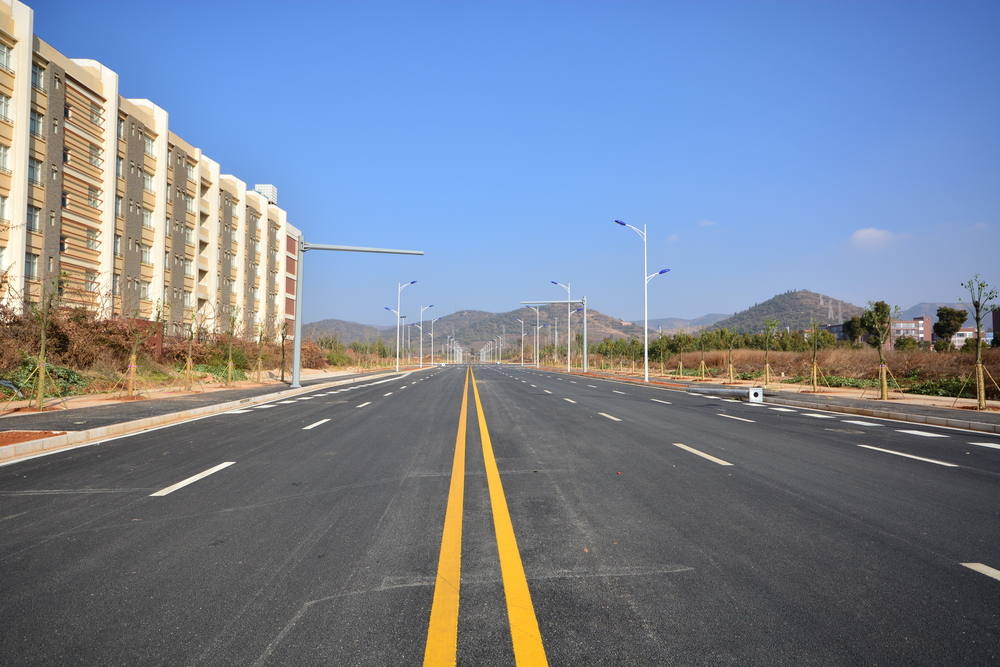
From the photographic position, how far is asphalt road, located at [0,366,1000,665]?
3211 millimetres

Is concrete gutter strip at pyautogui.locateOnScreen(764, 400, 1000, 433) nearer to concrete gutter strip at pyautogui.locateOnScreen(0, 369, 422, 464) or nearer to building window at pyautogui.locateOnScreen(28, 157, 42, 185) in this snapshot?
concrete gutter strip at pyautogui.locateOnScreen(0, 369, 422, 464)

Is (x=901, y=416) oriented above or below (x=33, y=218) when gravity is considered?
below

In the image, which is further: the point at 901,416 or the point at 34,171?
the point at 34,171

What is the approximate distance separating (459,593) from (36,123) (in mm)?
42008

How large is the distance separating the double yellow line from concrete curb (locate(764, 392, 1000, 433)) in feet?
44.2

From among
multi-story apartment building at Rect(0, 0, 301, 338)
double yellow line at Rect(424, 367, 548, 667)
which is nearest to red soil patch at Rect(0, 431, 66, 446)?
double yellow line at Rect(424, 367, 548, 667)

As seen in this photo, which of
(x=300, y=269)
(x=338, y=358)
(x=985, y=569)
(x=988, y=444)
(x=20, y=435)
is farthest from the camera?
A: (x=338, y=358)

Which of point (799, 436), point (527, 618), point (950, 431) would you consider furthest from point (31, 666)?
point (950, 431)

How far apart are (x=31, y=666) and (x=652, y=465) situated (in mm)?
7190

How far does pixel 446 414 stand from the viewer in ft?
54.0

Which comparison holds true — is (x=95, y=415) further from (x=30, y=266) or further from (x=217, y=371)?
(x=30, y=266)

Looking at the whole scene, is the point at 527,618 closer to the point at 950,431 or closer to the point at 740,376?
the point at 950,431

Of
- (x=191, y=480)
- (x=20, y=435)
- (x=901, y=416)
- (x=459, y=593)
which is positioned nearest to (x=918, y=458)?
(x=901, y=416)

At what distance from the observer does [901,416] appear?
16.8 meters
